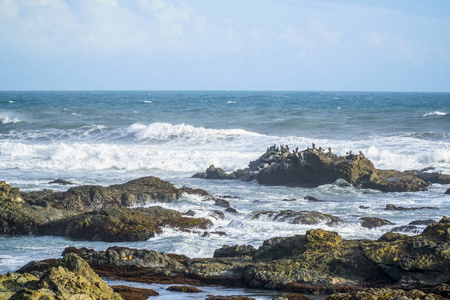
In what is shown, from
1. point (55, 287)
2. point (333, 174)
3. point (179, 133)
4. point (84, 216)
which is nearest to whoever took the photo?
point (55, 287)

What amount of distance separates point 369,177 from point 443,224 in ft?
42.5

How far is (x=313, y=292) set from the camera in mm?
9258

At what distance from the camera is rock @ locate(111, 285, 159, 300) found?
28.6 ft

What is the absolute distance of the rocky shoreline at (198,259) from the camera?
25.9 ft

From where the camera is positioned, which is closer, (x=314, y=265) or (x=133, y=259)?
(x=314, y=265)

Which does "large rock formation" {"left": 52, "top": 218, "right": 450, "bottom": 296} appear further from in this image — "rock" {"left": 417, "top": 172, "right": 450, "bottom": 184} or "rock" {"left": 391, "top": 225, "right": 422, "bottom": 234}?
"rock" {"left": 417, "top": 172, "right": 450, "bottom": 184}

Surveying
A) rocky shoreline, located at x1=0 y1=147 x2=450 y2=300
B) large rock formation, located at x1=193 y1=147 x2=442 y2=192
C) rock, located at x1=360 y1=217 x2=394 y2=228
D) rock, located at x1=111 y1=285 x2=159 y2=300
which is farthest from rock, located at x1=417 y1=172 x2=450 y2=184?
rock, located at x1=111 y1=285 x2=159 y2=300

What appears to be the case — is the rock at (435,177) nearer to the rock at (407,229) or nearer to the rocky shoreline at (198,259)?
the rocky shoreline at (198,259)

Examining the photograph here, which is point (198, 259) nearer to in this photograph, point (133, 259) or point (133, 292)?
point (133, 259)

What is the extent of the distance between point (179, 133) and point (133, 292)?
122ft

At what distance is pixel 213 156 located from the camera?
32688mm

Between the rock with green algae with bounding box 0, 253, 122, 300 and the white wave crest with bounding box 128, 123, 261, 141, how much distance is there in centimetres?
3601

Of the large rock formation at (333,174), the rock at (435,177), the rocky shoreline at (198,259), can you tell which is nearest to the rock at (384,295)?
the rocky shoreline at (198,259)

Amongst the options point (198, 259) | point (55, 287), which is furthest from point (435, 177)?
point (55, 287)
